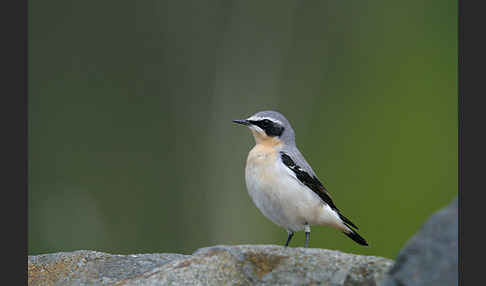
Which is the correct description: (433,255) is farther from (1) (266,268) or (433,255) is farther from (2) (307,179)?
(2) (307,179)

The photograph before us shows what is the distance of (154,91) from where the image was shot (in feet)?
61.6

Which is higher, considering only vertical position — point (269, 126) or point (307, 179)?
point (269, 126)

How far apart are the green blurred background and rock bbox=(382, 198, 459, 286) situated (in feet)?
31.3

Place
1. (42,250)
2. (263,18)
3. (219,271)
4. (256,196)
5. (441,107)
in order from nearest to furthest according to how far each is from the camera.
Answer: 1. (219,271)
2. (256,196)
3. (42,250)
4. (441,107)
5. (263,18)

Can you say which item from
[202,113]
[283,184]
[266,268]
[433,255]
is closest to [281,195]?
[283,184]

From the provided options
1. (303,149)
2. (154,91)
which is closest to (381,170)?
(303,149)

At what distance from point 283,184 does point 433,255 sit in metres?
2.90

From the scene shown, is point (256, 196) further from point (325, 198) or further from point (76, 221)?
point (76, 221)

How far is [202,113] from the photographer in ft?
A: 61.1

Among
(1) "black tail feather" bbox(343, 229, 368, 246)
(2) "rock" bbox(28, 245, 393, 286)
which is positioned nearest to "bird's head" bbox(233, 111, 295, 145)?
(1) "black tail feather" bbox(343, 229, 368, 246)

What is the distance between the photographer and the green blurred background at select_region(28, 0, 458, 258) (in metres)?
15.8

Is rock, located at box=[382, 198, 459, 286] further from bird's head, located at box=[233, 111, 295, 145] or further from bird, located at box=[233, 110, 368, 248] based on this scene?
bird's head, located at box=[233, 111, 295, 145]

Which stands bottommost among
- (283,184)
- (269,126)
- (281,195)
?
(281,195)

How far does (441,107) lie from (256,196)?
988 cm
